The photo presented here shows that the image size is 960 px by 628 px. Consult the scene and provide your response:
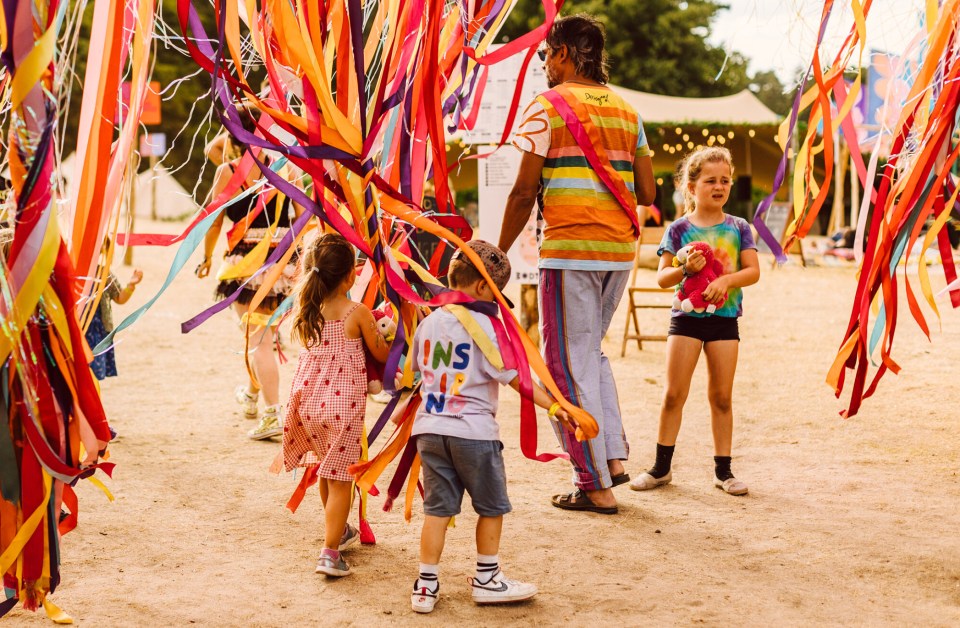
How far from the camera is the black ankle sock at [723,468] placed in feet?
13.2

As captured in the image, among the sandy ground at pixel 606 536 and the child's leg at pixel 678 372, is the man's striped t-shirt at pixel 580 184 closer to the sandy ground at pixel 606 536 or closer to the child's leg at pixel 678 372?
the child's leg at pixel 678 372

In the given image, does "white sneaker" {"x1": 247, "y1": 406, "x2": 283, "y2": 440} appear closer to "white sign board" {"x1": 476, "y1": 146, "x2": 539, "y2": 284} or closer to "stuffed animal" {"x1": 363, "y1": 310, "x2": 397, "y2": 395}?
"stuffed animal" {"x1": 363, "y1": 310, "x2": 397, "y2": 395}

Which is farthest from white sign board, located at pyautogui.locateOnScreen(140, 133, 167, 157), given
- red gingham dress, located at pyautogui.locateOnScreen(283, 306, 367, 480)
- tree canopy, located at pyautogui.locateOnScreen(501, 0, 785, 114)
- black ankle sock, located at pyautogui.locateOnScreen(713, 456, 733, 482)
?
tree canopy, located at pyautogui.locateOnScreen(501, 0, 785, 114)

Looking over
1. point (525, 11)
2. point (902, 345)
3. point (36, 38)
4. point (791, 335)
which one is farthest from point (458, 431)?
point (525, 11)

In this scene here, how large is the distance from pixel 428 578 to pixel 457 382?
0.52m

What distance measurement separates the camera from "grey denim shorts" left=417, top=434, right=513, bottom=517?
282cm

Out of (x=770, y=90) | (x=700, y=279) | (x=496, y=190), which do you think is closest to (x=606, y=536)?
(x=700, y=279)

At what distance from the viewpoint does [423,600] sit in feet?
9.24

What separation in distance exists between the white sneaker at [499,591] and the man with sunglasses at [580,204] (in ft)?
2.83

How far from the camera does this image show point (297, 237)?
Result: 128 inches

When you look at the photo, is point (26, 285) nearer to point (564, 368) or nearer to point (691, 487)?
point (564, 368)

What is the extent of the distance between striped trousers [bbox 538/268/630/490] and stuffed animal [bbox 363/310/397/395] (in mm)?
616

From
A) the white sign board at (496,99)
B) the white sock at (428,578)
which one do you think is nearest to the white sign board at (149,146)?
the white sock at (428,578)

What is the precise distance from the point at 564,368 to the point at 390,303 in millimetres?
780
